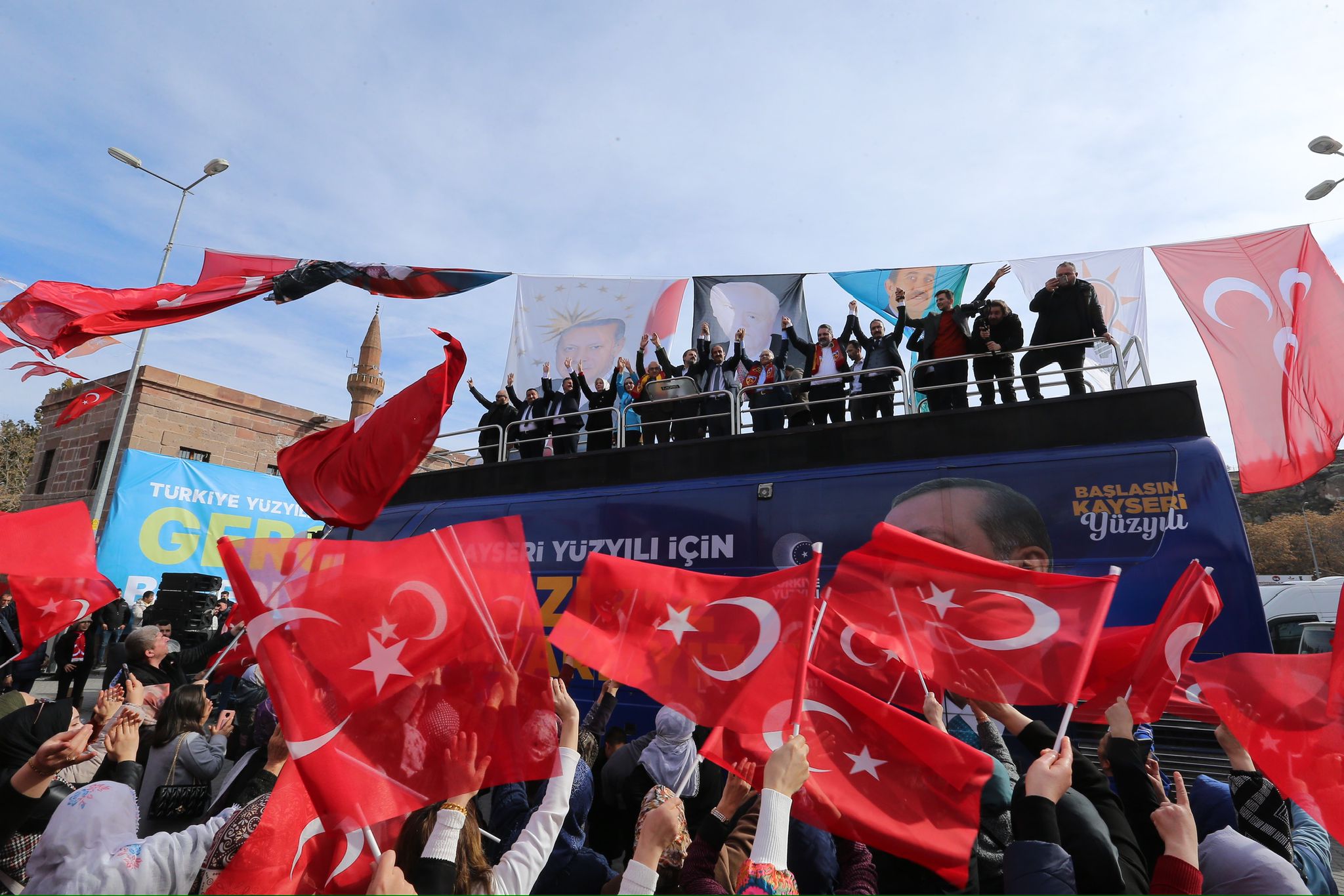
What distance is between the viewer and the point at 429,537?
3.54m

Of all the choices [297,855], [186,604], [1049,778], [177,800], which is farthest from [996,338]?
[186,604]

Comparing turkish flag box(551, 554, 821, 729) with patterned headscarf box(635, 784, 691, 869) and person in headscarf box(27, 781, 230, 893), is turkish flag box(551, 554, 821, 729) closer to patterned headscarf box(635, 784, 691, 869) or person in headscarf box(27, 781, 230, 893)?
patterned headscarf box(635, 784, 691, 869)

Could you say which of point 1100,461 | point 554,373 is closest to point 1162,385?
point 1100,461

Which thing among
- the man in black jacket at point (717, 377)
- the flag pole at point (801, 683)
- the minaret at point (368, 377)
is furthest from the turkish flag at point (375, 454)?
the minaret at point (368, 377)

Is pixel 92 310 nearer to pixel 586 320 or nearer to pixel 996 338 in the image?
pixel 586 320

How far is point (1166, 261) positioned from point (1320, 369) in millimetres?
1695

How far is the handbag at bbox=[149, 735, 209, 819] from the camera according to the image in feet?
12.5

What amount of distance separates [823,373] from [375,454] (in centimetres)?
556

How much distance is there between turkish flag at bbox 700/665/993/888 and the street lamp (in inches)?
462

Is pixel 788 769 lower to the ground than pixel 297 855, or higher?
higher

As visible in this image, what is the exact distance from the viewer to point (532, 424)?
10438 millimetres

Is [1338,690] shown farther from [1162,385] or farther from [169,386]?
[169,386]

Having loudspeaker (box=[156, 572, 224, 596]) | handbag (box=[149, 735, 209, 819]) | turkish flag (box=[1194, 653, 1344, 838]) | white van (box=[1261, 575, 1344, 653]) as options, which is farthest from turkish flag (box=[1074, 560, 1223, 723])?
loudspeaker (box=[156, 572, 224, 596])

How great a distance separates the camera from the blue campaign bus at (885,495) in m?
4.88
